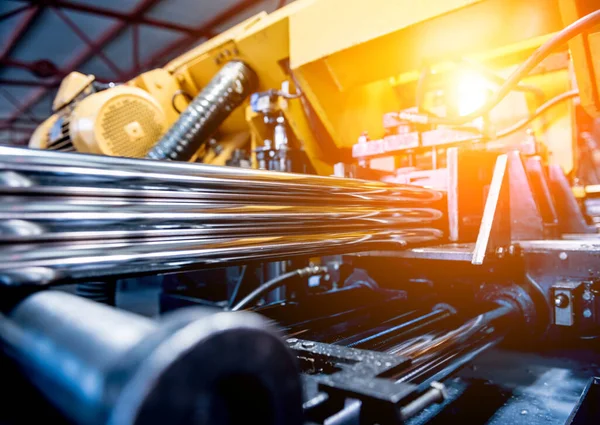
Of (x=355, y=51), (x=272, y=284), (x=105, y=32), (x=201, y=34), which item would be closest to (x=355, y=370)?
(x=272, y=284)

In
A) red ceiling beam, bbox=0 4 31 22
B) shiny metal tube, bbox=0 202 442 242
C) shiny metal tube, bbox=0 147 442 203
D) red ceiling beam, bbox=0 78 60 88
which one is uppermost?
red ceiling beam, bbox=0 78 60 88

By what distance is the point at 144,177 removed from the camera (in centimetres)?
80

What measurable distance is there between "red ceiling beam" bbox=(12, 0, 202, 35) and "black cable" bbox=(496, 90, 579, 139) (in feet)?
17.9

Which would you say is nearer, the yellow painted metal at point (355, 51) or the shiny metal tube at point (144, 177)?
the shiny metal tube at point (144, 177)

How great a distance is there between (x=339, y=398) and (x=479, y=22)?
140cm

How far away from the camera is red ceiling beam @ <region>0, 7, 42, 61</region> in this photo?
563 cm

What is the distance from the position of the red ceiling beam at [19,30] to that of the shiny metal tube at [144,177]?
6084 millimetres

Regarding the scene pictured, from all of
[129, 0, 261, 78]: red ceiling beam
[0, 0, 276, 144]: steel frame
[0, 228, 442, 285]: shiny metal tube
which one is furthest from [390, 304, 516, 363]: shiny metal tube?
[129, 0, 261, 78]: red ceiling beam

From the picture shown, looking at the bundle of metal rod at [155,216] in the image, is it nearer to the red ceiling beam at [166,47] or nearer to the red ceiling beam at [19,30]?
the red ceiling beam at [166,47]

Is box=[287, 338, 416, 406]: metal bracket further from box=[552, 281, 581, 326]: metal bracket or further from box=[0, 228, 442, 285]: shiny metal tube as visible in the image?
box=[552, 281, 581, 326]: metal bracket

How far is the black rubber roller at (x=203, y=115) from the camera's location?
227 cm

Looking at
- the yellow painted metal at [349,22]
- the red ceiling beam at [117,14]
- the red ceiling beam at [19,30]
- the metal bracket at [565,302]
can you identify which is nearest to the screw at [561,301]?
the metal bracket at [565,302]

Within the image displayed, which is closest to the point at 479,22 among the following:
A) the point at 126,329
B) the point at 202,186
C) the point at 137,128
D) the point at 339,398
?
the point at 202,186

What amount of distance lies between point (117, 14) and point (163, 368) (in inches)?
256
